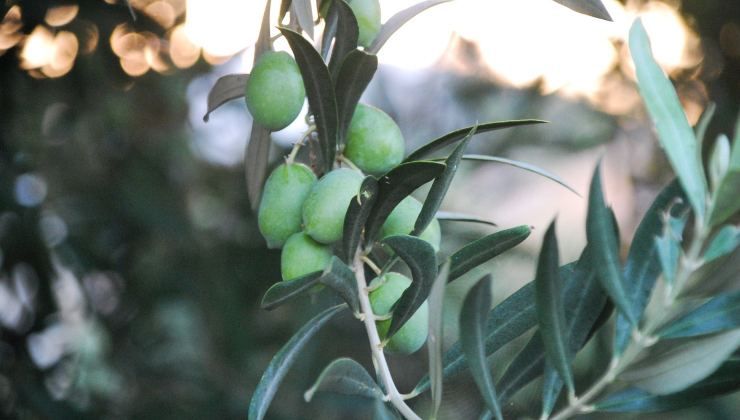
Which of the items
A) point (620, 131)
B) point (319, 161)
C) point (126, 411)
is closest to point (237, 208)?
point (126, 411)

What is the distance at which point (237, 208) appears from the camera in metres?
1.52

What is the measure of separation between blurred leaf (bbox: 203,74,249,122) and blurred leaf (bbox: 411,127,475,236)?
0.64 feet

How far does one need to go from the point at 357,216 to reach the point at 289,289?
0.06 meters

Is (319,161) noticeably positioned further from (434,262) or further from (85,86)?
(85,86)

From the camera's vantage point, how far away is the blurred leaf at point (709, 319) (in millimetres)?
341

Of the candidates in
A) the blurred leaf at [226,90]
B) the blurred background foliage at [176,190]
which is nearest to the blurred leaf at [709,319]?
the blurred leaf at [226,90]

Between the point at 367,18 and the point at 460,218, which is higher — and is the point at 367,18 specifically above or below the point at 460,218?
above

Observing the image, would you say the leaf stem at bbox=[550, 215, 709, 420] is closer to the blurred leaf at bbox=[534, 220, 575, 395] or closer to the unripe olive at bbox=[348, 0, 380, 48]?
the blurred leaf at bbox=[534, 220, 575, 395]

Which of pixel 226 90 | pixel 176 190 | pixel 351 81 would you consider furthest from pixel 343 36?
pixel 176 190

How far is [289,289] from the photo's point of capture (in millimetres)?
392

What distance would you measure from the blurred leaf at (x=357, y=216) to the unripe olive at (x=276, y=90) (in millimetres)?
89

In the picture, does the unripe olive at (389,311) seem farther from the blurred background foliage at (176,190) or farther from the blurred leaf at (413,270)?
the blurred background foliage at (176,190)

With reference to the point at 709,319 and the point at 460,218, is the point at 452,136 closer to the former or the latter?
the point at 460,218

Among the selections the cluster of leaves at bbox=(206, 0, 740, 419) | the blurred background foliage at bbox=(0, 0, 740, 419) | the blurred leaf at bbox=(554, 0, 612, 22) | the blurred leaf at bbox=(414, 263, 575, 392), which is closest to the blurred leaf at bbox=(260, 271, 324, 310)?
the cluster of leaves at bbox=(206, 0, 740, 419)
